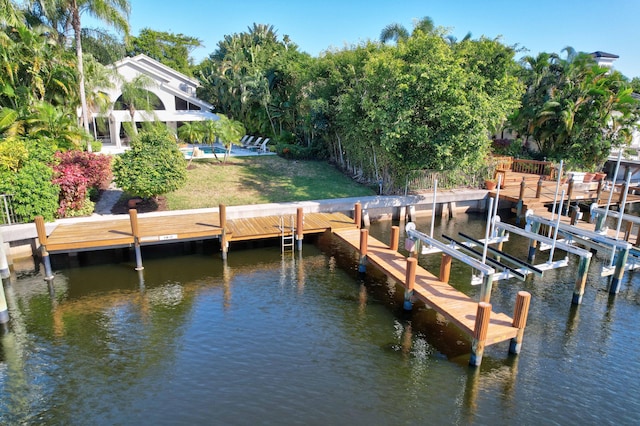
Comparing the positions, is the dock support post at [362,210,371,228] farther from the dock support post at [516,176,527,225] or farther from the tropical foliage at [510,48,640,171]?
the tropical foliage at [510,48,640,171]

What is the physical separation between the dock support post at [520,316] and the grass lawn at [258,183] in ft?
45.0

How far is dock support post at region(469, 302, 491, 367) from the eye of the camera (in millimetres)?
9617

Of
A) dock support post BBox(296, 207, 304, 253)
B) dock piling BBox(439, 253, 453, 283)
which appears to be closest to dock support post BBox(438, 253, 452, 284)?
dock piling BBox(439, 253, 453, 283)

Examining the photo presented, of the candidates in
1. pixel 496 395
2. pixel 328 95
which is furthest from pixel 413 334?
pixel 328 95

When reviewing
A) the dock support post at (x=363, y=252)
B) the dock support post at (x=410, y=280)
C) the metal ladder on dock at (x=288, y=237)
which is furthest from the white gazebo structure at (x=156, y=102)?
the dock support post at (x=410, y=280)

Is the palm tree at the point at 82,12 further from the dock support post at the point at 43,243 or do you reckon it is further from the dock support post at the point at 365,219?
→ the dock support post at the point at 365,219

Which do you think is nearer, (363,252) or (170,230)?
(363,252)

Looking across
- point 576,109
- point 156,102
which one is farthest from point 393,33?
point 156,102

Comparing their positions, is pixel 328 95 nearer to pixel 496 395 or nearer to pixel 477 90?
pixel 477 90

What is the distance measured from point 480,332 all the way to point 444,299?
6.71 feet

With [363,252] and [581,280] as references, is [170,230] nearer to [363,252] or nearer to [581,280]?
[363,252]

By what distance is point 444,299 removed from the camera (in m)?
11.8

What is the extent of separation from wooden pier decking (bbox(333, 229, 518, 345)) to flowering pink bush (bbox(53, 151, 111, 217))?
11.9 meters

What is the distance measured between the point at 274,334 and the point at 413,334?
3863mm
